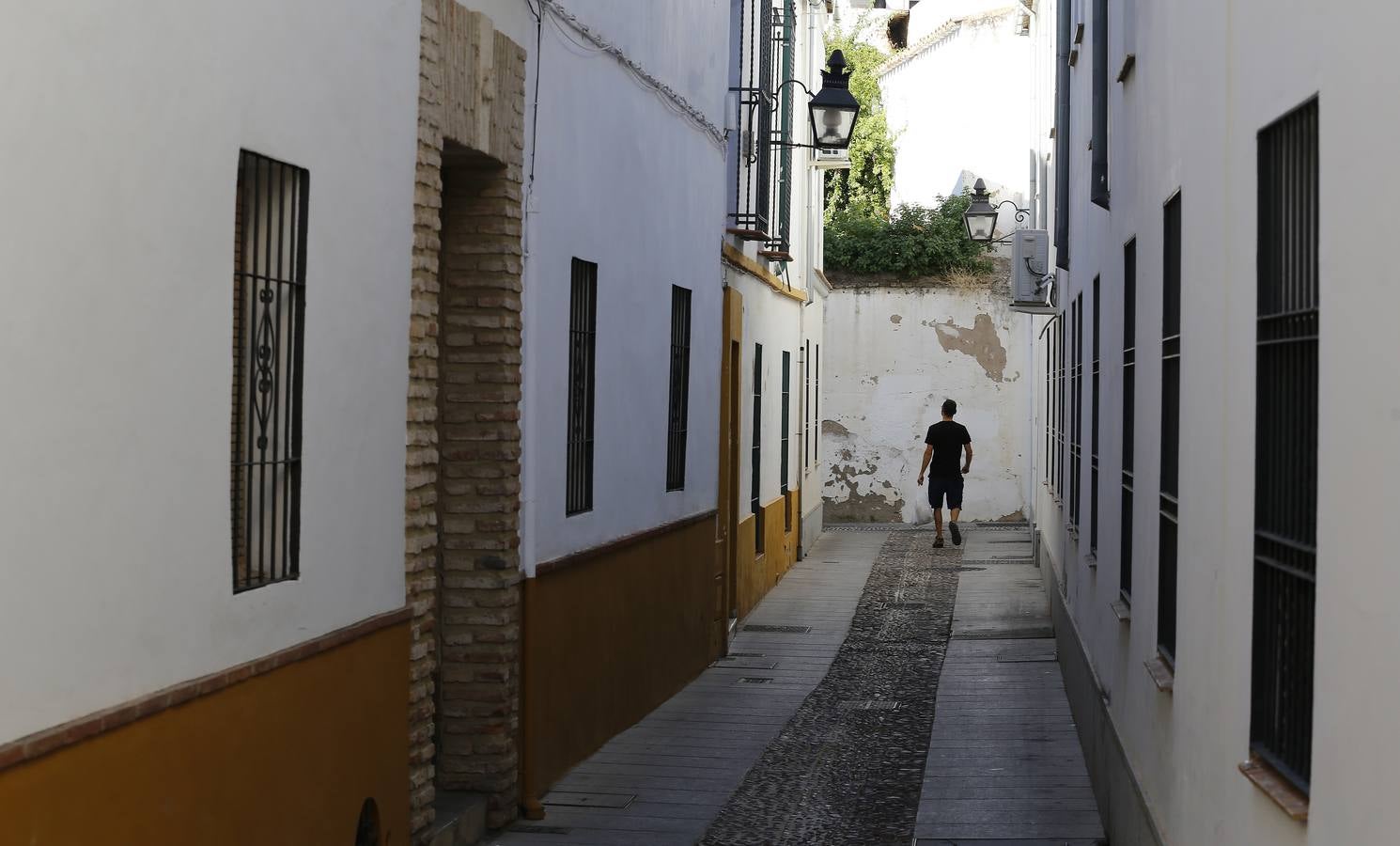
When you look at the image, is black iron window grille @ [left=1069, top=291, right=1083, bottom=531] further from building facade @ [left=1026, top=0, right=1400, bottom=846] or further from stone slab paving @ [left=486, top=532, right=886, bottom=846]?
building facade @ [left=1026, top=0, right=1400, bottom=846]

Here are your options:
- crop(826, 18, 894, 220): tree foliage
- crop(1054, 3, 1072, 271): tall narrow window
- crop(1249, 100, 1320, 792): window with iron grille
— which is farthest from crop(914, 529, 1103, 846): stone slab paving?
crop(826, 18, 894, 220): tree foliage

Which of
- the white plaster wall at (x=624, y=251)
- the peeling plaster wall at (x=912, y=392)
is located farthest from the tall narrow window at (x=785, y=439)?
the peeling plaster wall at (x=912, y=392)

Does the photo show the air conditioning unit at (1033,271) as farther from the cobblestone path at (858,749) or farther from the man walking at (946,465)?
the man walking at (946,465)

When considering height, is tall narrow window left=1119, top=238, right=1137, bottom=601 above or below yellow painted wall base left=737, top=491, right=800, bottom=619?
above

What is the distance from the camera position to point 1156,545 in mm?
6367

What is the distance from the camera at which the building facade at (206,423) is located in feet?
13.0

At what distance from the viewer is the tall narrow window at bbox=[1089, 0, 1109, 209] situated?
861 centimetres

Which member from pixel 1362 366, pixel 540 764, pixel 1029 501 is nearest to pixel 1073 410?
pixel 540 764

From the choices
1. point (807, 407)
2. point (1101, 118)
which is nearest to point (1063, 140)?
point (1101, 118)

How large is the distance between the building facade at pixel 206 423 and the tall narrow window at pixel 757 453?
10.1m

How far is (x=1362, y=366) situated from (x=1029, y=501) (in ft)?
69.1

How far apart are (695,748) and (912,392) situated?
54.4 feet

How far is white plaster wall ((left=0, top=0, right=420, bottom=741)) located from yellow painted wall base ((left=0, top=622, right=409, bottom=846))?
132mm

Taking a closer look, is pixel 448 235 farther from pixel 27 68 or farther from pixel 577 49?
pixel 27 68
